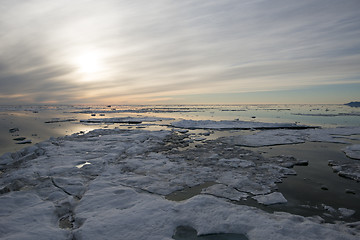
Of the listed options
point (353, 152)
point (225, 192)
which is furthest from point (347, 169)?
point (225, 192)

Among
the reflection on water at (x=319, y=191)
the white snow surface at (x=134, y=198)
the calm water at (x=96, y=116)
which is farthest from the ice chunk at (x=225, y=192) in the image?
the calm water at (x=96, y=116)

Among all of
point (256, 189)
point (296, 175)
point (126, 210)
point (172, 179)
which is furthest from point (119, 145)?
point (296, 175)

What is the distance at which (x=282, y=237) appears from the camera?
3879 mm

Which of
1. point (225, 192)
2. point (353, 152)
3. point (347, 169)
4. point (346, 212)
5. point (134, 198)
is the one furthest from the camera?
point (353, 152)

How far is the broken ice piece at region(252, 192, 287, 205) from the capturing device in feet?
17.6

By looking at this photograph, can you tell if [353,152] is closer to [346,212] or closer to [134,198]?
[346,212]

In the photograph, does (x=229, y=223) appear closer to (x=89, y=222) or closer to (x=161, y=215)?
(x=161, y=215)

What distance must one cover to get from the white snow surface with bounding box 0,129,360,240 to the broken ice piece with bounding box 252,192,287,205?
0.08 meters

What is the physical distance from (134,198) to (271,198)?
3790 millimetres

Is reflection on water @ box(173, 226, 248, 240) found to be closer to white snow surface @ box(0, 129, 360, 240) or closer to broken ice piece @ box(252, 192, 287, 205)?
white snow surface @ box(0, 129, 360, 240)

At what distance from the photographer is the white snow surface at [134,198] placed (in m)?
4.14

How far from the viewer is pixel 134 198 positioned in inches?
219

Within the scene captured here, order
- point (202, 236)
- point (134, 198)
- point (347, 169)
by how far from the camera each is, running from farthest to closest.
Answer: point (347, 169)
point (134, 198)
point (202, 236)

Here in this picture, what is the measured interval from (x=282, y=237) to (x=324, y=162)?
671cm
